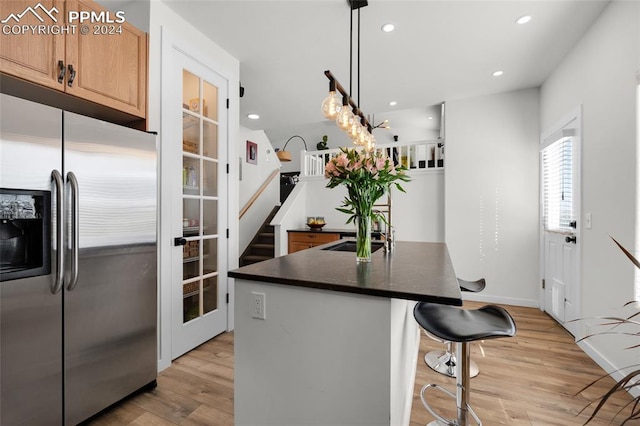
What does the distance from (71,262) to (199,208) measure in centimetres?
119

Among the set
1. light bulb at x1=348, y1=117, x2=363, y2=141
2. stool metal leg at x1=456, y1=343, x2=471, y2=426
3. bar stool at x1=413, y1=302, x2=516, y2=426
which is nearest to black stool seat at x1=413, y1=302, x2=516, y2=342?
bar stool at x1=413, y1=302, x2=516, y2=426

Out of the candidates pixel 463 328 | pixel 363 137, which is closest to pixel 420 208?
pixel 363 137

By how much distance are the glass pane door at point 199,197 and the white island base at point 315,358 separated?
4.50ft

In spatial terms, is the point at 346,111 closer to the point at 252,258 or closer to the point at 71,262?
the point at 71,262

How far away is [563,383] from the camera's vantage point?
2.18m

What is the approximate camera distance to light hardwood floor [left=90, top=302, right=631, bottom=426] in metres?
1.81

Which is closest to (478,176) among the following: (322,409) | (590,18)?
(590,18)

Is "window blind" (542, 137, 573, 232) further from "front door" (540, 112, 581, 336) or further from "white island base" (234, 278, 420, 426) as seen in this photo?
"white island base" (234, 278, 420, 426)

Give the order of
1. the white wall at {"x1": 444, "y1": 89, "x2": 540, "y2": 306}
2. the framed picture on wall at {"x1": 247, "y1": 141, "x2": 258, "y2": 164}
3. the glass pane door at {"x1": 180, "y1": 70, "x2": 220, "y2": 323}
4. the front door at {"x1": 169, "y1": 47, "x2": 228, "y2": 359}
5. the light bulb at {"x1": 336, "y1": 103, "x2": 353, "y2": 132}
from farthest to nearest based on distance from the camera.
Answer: the framed picture on wall at {"x1": 247, "y1": 141, "x2": 258, "y2": 164} < the white wall at {"x1": 444, "y1": 89, "x2": 540, "y2": 306} < the glass pane door at {"x1": 180, "y1": 70, "x2": 220, "y2": 323} < the front door at {"x1": 169, "y1": 47, "x2": 228, "y2": 359} < the light bulb at {"x1": 336, "y1": 103, "x2": 353, "y2": 132}

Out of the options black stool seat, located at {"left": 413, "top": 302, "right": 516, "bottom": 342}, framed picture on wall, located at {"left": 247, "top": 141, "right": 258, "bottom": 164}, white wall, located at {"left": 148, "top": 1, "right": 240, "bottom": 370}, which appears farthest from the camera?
framed picture on wall, located at {"left": 247, "top": 141, "right": 258, "bottom": 164}

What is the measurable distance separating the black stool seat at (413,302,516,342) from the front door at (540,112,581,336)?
6.12 feet

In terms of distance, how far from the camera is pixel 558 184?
130 inches

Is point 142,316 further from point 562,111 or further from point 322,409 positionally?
point 562,111

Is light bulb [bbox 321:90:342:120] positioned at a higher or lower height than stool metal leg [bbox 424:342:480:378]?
higher
